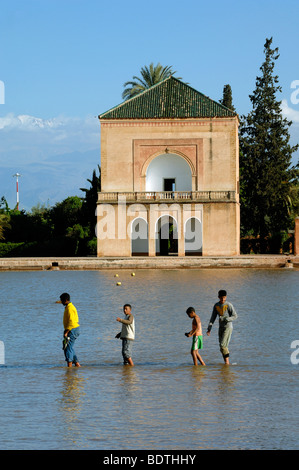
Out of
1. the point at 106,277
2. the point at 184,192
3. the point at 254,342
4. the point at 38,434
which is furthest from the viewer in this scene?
the point at 184,192

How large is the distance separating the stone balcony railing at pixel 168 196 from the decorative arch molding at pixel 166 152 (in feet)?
1.97

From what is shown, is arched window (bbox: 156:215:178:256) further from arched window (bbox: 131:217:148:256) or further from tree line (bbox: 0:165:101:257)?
tree line (bbox: 0:165:101:257)

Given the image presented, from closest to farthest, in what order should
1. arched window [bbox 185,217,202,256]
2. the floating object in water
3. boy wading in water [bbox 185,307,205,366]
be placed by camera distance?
boy wading in water [bbox 185,307,205,366] → the floating object in water → arched window [bbox 185,217,202,256]

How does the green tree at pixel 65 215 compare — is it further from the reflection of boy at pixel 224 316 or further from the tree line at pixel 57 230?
the reflection of boy at pixel 224 316

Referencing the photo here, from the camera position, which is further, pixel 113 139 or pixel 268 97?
pixel 268 97

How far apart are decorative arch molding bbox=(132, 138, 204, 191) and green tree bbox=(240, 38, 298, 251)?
5.87 metres

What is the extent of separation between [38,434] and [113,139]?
3860cm

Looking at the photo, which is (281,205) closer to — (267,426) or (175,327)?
(175,327)

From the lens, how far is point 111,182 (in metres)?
47.0

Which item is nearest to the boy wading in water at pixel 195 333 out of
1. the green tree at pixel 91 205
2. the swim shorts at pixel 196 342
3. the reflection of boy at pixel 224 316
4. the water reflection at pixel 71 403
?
the swim shorts at pixel 196 342

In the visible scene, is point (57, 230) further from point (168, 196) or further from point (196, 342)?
point (196, 342)

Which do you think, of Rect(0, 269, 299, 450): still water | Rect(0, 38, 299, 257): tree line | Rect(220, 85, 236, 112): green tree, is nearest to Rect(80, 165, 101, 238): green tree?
Rect(0, 38, 299, 257): tree line

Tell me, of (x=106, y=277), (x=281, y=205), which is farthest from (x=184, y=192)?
(x=106, y=277)

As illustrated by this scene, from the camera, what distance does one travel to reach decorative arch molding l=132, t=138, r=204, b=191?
46.6 metres
